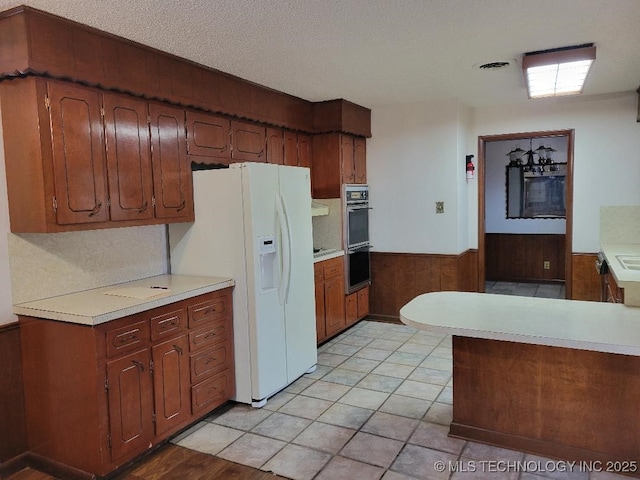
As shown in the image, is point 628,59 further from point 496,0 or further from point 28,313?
point 28,313

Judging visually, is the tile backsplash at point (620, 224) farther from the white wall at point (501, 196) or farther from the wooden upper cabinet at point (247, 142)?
the wooden upper cabinet at point (247, 142)

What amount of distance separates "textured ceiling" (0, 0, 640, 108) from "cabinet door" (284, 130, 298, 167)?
1.89 feet

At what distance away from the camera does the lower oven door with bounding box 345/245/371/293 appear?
4.86 metres

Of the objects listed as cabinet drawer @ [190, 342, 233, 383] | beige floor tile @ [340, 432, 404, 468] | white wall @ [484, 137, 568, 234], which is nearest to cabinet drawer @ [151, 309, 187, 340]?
cabinet drawer @ [190, 342, 233, 383]

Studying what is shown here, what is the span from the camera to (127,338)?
97.4 inches

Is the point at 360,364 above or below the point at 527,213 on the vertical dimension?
below

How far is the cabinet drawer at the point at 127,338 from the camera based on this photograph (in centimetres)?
239

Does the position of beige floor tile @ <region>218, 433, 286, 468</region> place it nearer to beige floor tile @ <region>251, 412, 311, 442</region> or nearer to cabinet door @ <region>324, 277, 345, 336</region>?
beige floor tile @ <region>251, 412, 311, 442</region>

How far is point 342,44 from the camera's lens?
9.59 feet

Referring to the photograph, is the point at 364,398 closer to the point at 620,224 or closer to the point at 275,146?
the point at 275,146

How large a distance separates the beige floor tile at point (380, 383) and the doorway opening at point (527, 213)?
382 centimetres

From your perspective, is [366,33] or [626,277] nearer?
[626,277]

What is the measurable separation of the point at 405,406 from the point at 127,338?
70.9 inches

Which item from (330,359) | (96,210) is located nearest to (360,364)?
(330,359)
